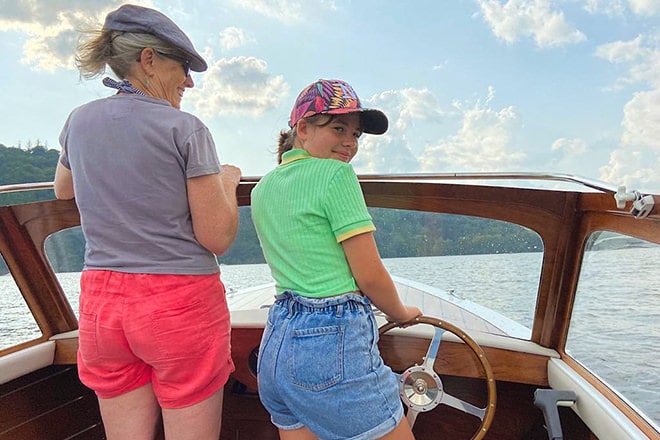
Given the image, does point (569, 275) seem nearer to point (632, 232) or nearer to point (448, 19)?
point (632, 232)

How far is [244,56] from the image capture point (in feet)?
11.2

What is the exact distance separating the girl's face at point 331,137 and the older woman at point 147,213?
0.71 ft

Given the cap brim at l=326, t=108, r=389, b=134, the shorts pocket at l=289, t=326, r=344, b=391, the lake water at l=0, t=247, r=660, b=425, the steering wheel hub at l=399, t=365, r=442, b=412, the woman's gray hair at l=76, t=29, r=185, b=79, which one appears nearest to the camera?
the shorts pocket at l=289, t=326, r=344, b=391

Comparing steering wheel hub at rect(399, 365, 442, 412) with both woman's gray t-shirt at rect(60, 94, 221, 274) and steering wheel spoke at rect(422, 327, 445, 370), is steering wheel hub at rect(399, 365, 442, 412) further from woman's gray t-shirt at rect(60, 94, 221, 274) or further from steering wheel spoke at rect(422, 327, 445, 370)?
woman's gray t-shirt at rect(60, 94, 221, 274)

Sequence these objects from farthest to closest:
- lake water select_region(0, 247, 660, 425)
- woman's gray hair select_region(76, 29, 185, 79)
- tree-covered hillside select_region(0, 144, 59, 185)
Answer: tree-covered hillside select_region(0, 144, 59, 185), lake water select_region(0, 247, 660, 425), woman's gray hair select_region(76, 29, 185, 79)

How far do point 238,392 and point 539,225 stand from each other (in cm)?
143

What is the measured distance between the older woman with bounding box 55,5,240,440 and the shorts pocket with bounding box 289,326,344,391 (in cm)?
27

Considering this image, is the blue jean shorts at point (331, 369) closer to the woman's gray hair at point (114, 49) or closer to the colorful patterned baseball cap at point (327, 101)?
the colorful patterned baseball cap at point (327, 101)

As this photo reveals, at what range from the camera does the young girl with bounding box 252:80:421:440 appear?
95cm

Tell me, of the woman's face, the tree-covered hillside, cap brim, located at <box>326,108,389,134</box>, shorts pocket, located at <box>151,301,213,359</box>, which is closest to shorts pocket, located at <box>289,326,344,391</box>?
shorts pocket, located at <box>151,301,213,359</box>

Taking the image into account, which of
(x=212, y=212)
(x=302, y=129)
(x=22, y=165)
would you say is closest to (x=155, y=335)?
(x=212, y=212)

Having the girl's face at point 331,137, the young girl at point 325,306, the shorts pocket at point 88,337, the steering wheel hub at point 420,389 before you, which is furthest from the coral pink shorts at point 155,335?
the steering wheel hub at point 420,389

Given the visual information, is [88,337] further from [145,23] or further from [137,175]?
[145,23]

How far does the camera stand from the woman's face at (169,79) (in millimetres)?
1073
